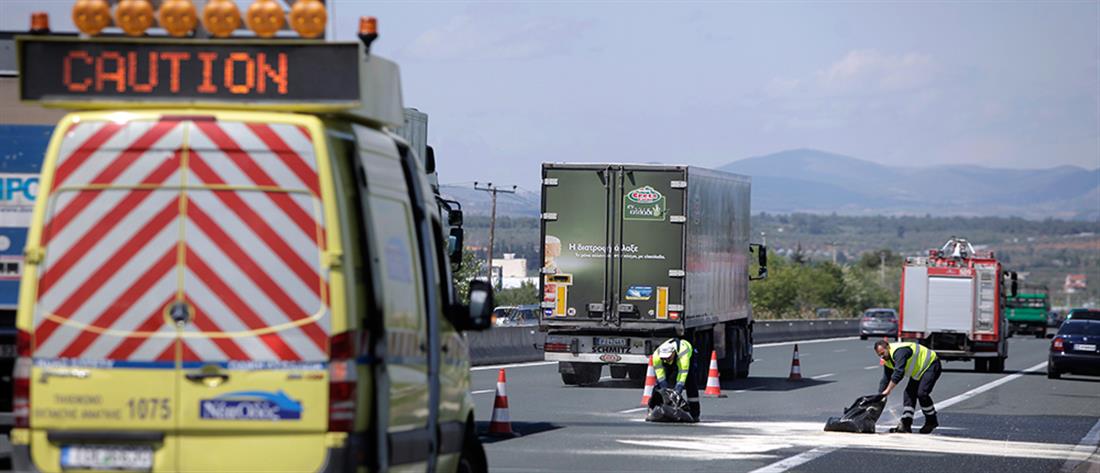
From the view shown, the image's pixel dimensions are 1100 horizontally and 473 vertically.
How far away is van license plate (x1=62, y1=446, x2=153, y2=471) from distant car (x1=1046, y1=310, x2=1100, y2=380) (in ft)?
108

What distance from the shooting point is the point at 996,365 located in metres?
42.9

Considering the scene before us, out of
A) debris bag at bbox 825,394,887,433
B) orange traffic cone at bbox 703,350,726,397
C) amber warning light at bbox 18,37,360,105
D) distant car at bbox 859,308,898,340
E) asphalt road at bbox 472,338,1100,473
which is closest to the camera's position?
amber warning light at bbox 18,37,360,105

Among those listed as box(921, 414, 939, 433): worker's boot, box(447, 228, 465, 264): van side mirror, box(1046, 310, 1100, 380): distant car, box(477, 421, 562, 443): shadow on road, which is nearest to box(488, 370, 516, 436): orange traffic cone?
box(477, 421, 562, 443): shadow on road

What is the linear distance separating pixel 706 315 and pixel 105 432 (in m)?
23.0

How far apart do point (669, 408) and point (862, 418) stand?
89.4 inches

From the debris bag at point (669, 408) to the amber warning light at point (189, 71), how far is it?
13840 millimetres

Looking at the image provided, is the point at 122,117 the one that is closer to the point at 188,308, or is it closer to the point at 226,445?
the point at 188,308

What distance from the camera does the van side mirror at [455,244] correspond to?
18016mm

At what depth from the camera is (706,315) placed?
30.2 m

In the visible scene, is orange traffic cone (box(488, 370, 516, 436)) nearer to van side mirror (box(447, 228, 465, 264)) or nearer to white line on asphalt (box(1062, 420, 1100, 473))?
van side mirror (box(447, 228, 465, 264))

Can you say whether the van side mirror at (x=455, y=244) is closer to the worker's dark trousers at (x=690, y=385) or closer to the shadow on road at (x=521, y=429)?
the shadow on road at (x=521, y=429)

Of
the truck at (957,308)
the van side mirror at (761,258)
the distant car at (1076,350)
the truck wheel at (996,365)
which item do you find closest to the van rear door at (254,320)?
the van side mirror at (761,258)

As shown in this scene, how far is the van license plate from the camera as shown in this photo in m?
7.75

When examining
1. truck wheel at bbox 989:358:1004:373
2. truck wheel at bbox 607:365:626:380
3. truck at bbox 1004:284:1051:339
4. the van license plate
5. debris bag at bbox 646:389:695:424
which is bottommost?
truck at bbox 1004:284:1051:339
